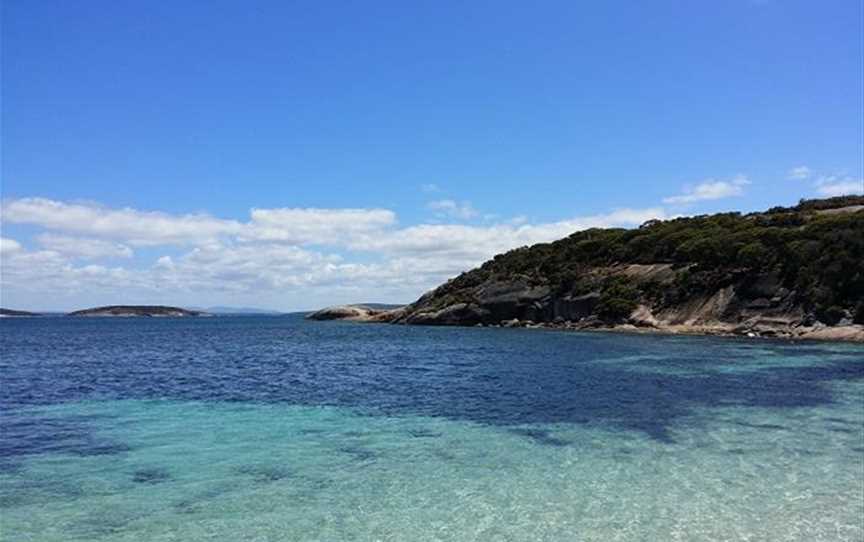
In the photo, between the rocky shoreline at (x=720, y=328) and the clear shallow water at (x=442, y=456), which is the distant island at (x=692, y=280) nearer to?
the rocky shoreline at (x=720, y=328)

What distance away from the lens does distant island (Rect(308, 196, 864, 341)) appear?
65.2 metres

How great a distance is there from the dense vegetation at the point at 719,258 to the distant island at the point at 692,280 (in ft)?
0.49

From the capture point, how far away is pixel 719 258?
78938mm

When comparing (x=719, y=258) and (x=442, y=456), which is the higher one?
(x=719, y=258)

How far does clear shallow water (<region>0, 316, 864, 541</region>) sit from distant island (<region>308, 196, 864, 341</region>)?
29.6 m

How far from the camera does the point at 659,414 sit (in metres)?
25.0

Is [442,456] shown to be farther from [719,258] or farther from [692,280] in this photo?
[719,258]

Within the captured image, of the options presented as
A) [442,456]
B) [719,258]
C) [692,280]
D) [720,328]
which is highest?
[719,258]

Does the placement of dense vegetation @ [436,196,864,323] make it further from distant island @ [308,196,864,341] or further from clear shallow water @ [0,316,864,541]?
clear shallow water @ [0,316,864,541]

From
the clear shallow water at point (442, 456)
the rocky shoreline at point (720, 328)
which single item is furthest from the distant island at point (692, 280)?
the clear shallow water at point (442, 456)

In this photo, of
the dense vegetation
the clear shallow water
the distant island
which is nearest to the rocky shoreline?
the distant island

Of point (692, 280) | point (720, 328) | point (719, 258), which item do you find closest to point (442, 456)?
point (720, 328)

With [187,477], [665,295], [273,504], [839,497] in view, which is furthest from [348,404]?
[665,295]

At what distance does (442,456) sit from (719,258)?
70.7 meters
